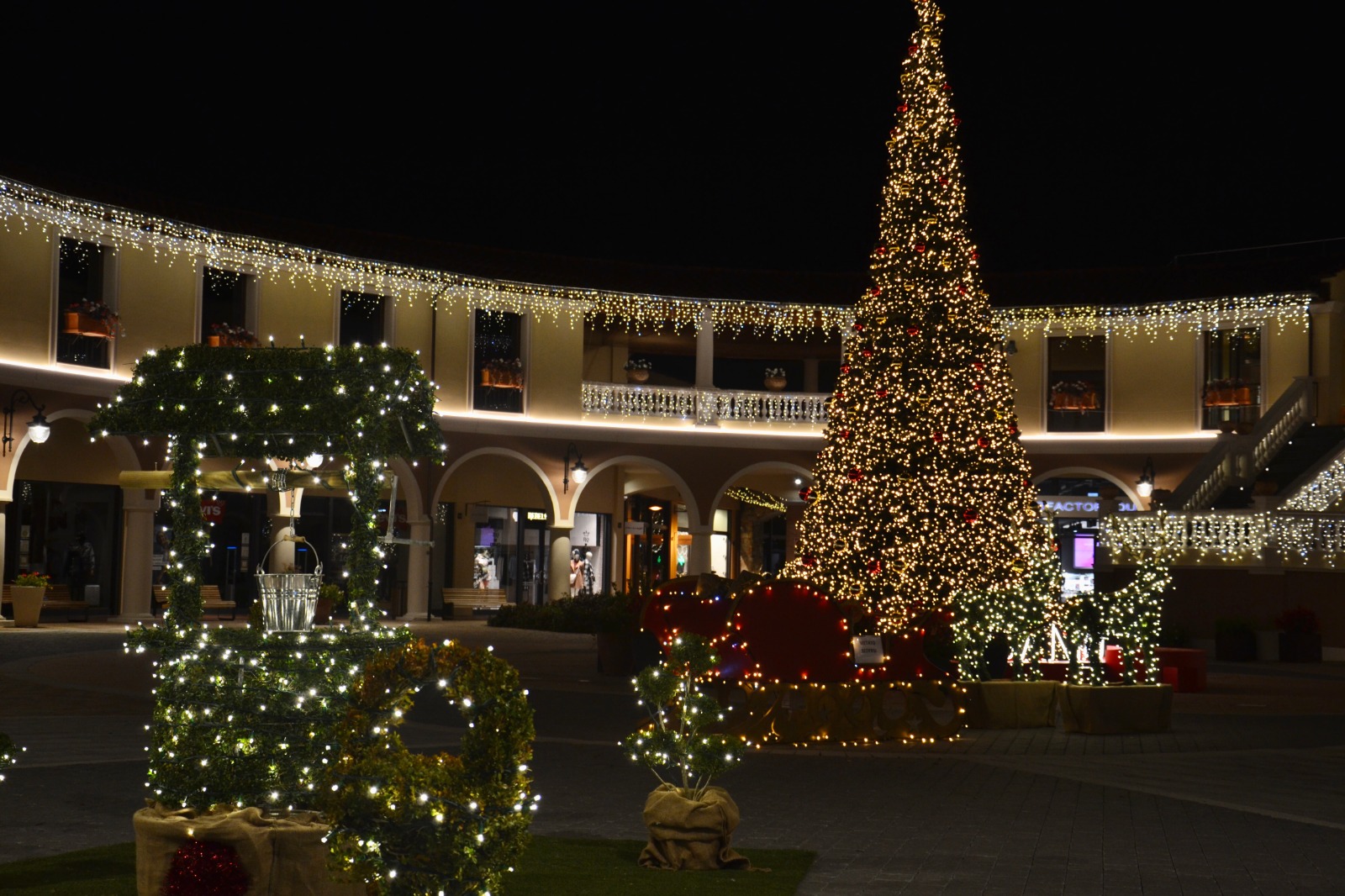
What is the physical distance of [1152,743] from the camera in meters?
13.1

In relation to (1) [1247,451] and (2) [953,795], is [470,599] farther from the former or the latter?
(2) [953,795]

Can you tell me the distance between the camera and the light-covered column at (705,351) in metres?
30.3

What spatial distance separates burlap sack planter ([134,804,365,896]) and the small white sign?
23.2ft

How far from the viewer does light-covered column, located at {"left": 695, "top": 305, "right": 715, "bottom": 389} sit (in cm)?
3027

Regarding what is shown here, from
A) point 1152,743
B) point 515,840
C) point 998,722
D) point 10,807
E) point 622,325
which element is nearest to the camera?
point 515,840

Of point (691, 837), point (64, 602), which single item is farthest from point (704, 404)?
point (691, 837)

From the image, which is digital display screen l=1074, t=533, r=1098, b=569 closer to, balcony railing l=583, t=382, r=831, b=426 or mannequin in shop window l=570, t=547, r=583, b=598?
balcony railing l=583, t=382, r=831, b=426

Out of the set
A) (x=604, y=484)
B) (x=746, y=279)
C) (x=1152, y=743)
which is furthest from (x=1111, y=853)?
(x=604, y=484)

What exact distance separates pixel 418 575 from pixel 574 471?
3.60 meters

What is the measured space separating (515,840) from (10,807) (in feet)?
15.2

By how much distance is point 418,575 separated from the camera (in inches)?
1139

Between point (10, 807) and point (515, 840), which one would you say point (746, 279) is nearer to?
point (10, 807)

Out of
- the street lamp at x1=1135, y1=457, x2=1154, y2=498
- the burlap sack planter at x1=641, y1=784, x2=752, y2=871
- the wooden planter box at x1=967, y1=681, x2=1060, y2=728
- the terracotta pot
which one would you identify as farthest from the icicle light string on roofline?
the burlap sack planter at x1=641, y1=784, x2=752, y2=871

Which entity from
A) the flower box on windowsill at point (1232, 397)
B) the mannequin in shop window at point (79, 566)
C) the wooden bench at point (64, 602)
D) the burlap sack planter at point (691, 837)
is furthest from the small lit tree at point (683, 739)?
the flower box on windowsill at point (1232, 397)
